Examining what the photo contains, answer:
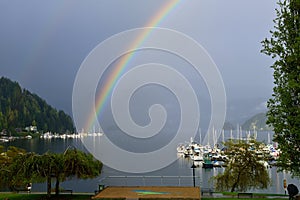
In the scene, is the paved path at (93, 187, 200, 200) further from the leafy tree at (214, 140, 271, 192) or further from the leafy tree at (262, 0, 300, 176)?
the leafy tree at (214, 140, 271, 192)

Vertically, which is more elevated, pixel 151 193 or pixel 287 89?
pixel 287 89

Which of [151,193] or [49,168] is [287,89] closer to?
[151,193]

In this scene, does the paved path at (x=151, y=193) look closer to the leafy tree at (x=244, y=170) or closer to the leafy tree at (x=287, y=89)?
the leafy tree at (x=287, y=89)

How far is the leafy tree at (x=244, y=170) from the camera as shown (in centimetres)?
3234

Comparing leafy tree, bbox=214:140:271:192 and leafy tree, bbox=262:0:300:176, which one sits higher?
leafy tree, bbox=262:0:300:176

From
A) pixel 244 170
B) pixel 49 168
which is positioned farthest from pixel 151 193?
pixel 244 170

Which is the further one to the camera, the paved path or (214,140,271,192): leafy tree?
(214,140,271,192): leafy tree

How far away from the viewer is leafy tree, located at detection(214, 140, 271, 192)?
32344 millimetres

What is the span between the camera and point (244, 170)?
106ft

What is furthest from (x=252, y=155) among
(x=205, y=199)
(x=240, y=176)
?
(x=205, y=199)

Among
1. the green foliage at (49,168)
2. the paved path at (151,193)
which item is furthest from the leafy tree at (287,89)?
the green foliage at (49,168)

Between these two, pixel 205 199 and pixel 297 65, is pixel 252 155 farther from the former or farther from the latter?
pixel 297 65

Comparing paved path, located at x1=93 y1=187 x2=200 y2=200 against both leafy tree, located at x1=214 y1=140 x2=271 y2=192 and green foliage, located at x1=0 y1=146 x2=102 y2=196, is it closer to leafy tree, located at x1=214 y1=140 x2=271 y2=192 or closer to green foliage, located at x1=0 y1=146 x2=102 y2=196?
green foliage, located at x1=0 y1=146 x2=102 y2=196

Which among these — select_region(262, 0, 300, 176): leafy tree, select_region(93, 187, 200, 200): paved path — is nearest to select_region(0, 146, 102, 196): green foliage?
select_region(93, 187, 200, 200): paved path
